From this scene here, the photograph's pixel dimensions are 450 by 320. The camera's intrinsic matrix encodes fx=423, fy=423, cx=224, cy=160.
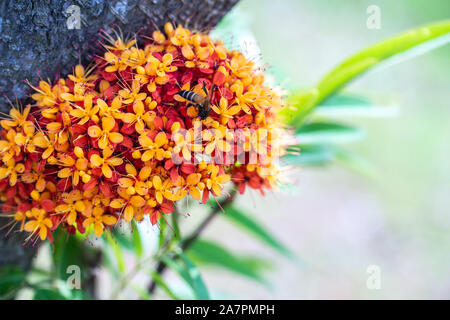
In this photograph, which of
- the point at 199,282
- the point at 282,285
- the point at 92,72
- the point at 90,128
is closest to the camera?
the point at 90,128

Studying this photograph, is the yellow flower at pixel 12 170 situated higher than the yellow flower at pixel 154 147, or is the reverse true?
the yellow flower at pixel 154 147

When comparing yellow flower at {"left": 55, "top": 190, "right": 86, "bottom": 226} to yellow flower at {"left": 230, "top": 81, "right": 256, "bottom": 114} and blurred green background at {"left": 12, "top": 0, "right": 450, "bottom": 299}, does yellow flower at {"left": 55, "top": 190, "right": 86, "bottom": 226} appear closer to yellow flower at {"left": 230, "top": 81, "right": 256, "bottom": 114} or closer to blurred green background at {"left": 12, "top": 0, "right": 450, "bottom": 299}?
yellow flower at {"left": 230, "top": 81, "right": 256, "bottom": 114}

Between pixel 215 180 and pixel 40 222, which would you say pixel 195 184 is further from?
pixel 40 222

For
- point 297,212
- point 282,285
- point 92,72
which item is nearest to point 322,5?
point 297,212

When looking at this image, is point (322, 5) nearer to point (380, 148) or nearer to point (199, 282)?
point (380, 148)

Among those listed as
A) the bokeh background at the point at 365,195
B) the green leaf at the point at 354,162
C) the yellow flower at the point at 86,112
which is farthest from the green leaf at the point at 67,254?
the bokeh background at the point at 365,195

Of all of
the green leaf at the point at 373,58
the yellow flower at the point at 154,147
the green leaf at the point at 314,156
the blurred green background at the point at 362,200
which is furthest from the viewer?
the blurred green background at the point at 362,200

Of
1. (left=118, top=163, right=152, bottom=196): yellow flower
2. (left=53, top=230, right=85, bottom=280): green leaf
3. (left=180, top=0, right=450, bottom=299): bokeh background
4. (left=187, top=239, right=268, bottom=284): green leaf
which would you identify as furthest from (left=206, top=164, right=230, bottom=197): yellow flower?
(left=180, top=0, right=450, bottom=299): bokeh background

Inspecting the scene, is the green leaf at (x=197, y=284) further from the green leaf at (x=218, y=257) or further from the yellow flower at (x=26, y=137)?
the yellow flower at (x=26, y=137)
